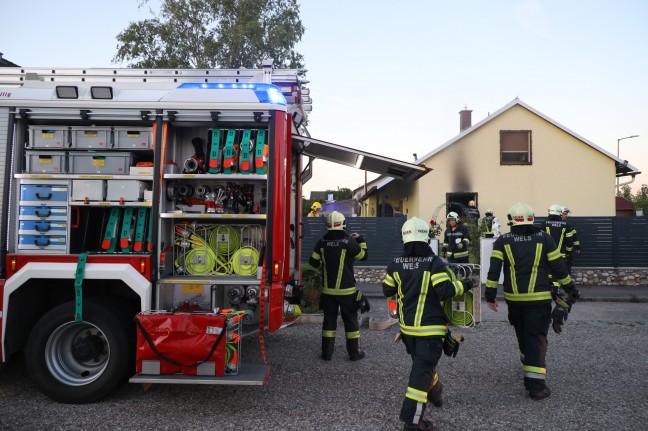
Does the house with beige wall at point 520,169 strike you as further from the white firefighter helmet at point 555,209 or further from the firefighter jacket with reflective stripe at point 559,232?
the white firefighter helmet at point 555,209

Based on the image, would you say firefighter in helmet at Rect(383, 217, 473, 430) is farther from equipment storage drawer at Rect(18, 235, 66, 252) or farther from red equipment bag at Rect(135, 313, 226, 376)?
equipment storage drawer at Rect(18, 235, 66, 252)

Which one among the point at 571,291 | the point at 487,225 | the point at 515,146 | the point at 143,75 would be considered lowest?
the point at 571,291

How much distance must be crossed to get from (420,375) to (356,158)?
9.83 ft

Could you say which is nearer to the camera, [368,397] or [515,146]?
[368,397]

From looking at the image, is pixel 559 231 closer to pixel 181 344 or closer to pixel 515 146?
pixel 515 146

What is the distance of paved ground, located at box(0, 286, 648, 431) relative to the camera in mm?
4289

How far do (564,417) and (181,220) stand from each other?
398 cm

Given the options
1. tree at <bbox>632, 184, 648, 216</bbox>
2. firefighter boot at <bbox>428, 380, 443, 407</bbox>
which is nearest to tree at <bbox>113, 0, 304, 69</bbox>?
firefighter boot at <bbox>428, 380, 443, 407</bbox>

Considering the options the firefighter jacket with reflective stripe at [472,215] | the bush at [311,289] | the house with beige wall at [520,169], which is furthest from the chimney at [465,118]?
the bush at [311,289]

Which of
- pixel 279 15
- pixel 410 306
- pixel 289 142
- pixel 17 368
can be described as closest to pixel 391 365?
pixel 410 306

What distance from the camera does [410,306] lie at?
4.30 metres

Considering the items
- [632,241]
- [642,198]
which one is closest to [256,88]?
[632,241]

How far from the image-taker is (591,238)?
13.7 meters

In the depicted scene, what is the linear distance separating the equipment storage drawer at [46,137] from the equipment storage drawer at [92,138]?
0.12 metres
